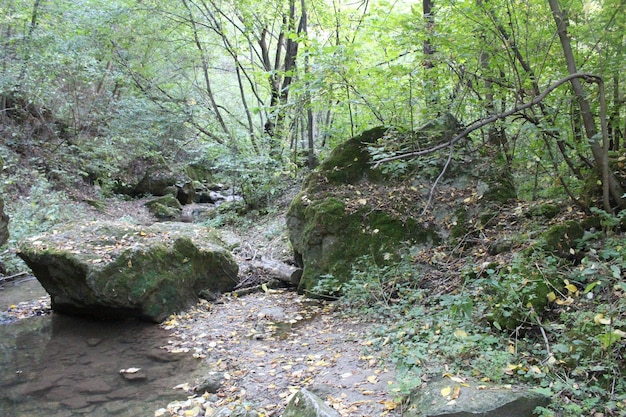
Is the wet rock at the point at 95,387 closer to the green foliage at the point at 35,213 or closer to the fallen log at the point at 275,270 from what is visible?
the fallen log at the point at 275,270

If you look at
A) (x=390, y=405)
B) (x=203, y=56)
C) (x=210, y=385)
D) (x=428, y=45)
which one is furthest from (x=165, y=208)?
(x=390, y=405)

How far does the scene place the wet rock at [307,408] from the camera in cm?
309

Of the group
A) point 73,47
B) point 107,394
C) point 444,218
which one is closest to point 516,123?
point 444,218

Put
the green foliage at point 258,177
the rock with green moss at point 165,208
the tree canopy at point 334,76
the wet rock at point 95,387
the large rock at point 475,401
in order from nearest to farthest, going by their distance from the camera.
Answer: the large rock at point 475,401 < the wet rock at point 95,387 < the tree canopy at point 334,76 < the green foliage at point 258,177 < the rock with green moss at point 165,208

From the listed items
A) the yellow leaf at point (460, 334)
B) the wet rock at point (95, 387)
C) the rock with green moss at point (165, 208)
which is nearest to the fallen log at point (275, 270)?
the wet rock at point (95, 387)

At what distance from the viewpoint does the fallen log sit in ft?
25.9

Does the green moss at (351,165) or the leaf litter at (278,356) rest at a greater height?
the green moss at (351,165)

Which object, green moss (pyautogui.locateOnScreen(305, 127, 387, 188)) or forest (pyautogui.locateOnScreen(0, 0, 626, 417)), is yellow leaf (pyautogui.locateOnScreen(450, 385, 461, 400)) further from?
green moss (pyautogui.locateOnScreen(305, 127, 387, 188))

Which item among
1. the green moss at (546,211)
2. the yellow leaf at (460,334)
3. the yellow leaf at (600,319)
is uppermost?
the green moss at (546,211)

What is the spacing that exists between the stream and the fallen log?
2.42 m

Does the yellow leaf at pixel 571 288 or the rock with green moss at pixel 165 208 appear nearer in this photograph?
the yellow leaf at pixel 571 288

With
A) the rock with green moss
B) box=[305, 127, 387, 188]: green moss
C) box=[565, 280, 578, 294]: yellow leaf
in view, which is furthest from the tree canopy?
the rock with green moss

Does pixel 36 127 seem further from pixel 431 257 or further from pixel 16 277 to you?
pixel 431 257

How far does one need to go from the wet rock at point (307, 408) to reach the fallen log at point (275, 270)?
447cm
